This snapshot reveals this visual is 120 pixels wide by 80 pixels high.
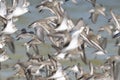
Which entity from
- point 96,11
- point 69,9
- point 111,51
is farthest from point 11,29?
point 69,9

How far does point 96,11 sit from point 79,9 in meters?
4.48

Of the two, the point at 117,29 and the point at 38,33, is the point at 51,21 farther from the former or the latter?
the point at 117,29

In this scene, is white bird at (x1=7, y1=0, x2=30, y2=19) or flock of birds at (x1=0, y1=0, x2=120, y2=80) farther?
white bird at (x1=7, y1=0, x2=30, y2=19)

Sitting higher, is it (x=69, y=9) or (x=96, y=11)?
(x=69, y=9)

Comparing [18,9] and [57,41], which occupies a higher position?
[18,9]

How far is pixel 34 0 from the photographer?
46.2ft

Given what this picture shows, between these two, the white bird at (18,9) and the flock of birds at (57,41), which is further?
the white bird at (18,9)

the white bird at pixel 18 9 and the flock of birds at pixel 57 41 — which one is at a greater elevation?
the white bird at pixel 18 9

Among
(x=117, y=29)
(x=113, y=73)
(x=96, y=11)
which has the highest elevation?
(x=96, y=11)

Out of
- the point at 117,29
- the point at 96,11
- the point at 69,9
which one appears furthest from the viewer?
the point at 69,9

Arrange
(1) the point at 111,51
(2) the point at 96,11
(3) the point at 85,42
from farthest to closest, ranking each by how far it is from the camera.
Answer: (1) the point at 111,51, (2) the point at 96,11, (3) the point at 85,42

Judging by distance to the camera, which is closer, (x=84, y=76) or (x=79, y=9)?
(x=84, y=76)

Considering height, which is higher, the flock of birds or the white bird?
the white bird

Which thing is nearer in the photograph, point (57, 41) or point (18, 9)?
point (57, 41)
